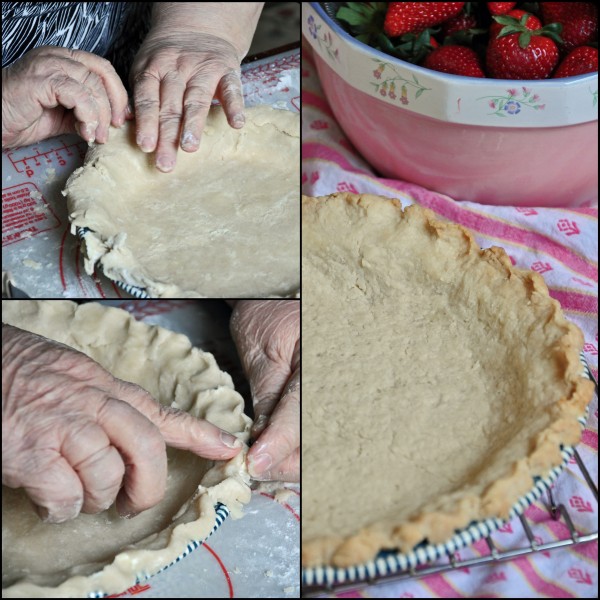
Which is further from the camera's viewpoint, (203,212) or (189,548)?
(203,212)

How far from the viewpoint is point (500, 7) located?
5.04ft

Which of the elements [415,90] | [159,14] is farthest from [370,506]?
[159,14]

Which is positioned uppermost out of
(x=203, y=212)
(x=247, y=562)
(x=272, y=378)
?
(x=203, y=212)

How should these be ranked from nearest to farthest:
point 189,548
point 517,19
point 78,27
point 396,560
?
1. point 396,560
2. point 189,548
3. point 517,19
4. point 78,27

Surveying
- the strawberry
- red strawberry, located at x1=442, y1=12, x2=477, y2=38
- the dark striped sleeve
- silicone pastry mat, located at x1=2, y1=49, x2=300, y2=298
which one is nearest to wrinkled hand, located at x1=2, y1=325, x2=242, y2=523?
silicone pastry mat, located at x1=2, y1=49, x2=300, y2=298

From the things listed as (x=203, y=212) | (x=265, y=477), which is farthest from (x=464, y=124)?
(x=265, y=477)

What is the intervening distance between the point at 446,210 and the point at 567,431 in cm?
73

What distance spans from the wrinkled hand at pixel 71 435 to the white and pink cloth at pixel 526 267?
413 mm

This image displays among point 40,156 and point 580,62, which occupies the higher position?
point 580,62

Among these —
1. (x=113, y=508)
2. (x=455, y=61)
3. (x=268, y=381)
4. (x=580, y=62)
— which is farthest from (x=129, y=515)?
(x=580, y=62)

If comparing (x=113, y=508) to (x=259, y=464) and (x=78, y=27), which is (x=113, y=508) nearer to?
(x=259, y=464)

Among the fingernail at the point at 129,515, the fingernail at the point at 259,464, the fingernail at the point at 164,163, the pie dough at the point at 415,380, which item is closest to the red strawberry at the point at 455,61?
the pie dough at the point at 415,380

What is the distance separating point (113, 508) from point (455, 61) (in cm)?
95

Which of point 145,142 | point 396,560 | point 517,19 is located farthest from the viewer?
point 517,19
